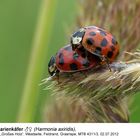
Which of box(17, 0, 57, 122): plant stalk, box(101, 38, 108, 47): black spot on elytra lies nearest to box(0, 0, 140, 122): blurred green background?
box(17, 0, 57, 122): plant stalk

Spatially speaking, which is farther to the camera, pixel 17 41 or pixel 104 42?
pixel 17 41

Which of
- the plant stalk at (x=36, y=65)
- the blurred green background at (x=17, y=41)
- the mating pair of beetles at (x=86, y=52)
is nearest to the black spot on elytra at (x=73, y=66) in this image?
the mating pair of beetles at (x=86, y=52)

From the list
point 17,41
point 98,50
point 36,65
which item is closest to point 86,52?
point 98,50

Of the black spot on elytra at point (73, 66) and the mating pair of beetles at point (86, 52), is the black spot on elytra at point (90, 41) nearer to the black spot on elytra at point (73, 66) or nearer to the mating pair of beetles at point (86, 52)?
the mating pair of beetles at point (86, 52)

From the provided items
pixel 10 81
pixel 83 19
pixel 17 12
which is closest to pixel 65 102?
pixel 83 19

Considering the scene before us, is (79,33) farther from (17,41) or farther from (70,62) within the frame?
(17,41)

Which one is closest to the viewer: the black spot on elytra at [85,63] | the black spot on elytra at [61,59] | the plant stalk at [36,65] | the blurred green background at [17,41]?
the black spot on elytra at [85,63]

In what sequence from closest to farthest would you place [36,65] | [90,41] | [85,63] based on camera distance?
[85,63] → [90,41] → [36,65]
